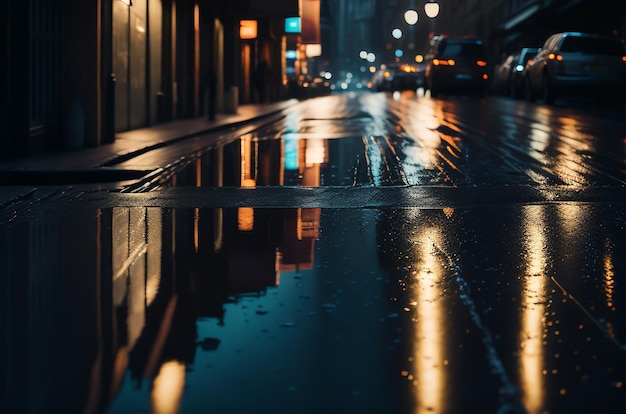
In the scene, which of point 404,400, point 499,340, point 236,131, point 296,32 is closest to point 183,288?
point 499,340

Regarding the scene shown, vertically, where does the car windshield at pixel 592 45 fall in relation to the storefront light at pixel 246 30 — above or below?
below

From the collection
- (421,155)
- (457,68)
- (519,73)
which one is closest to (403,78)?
(457,68)

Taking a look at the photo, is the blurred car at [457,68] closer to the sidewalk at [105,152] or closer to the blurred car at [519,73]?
the blurred car at [519,73]

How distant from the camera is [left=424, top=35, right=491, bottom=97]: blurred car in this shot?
41.9 metres

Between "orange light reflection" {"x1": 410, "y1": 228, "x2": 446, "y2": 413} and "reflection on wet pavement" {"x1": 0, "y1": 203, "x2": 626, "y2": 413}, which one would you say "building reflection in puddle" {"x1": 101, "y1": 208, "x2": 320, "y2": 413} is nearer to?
"reflection on wet pavement" {"x1": 0, "y1": 203, "x2": 626, "y2": 413}

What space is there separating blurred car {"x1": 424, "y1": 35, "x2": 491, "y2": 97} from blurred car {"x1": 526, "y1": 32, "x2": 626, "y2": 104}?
8542 mm

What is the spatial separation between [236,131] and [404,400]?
2175 cm

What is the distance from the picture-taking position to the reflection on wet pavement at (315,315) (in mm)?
4363

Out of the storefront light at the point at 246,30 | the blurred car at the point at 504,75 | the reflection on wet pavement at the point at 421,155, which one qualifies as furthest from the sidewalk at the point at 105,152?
the storefront light at the point at 246,30

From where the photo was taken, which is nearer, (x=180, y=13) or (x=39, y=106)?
(x=39, y=106)

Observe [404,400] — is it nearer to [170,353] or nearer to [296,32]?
[170,353]

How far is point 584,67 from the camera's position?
3173 centimetres

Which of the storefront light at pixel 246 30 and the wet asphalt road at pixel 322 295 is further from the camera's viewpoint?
the storefront light at pixel 246 30

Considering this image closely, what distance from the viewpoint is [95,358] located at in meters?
4.90
